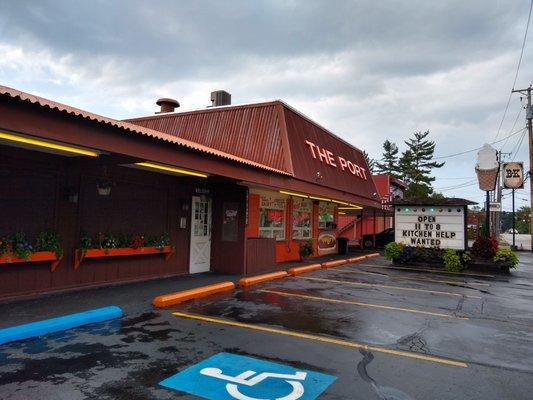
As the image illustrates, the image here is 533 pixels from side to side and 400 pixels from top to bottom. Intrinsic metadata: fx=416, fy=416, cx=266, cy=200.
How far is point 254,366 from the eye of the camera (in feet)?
17.0

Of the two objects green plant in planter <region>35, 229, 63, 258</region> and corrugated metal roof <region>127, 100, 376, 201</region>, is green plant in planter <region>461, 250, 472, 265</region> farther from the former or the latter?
green plant in planter <region>35, 229, 63, 258</region>

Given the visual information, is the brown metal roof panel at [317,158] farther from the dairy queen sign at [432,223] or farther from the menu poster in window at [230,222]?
the dairy queen sign at [432,223]

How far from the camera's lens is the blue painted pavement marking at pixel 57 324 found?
5.87 meters

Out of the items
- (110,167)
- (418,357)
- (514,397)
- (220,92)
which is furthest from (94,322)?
(220,92)

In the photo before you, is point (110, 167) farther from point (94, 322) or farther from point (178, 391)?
point (178, 391)

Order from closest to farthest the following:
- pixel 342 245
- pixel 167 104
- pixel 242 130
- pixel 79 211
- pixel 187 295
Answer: pixel 187 295 < pixel 79 211 < pixel 242 130 < pixel 167 104 < pixel 342 245

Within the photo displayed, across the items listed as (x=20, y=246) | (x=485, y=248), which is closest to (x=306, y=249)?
(x=485, y=248)

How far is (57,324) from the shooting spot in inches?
253

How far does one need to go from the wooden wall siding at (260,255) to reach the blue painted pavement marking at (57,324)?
6543 millimetres

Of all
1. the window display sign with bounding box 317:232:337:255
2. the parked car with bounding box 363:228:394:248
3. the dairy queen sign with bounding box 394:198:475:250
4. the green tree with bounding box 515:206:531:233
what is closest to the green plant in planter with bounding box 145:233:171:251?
the window display sign with bounding box 317:232:337:255

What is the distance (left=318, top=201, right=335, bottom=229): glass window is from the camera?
21552mm

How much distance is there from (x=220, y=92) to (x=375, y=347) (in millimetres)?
16552

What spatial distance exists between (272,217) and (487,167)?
446 inches

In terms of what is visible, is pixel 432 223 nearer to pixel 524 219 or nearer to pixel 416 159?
pixel 416 159
